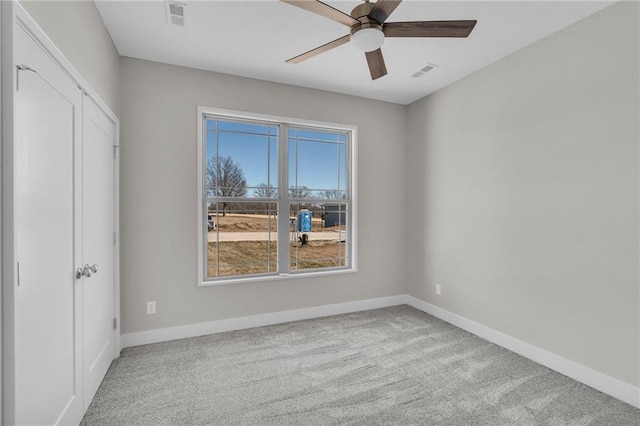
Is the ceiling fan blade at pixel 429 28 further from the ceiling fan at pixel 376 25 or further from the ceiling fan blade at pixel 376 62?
the ceiling fan blade at pixel 376 62

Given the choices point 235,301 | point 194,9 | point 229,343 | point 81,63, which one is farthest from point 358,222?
point 81,63

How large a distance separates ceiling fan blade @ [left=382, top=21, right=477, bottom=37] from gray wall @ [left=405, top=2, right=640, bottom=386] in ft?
4.17

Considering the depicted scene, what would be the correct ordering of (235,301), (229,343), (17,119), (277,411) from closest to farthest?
1. (17,119)
2. (277,411)
3. (229,343)
4. (235,301)

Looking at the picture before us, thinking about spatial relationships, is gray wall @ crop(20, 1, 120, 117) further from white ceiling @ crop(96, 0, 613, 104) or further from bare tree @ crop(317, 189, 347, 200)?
bare tree @ crop(317, 189, 347, 200)

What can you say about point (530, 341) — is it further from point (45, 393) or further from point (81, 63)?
point (81, 63)

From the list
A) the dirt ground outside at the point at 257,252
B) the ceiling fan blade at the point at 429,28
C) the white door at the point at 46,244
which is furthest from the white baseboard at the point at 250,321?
the ceiling fan blade at the point at 429,28

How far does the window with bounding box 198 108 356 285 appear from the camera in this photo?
3525mm

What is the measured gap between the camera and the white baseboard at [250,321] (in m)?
3.12

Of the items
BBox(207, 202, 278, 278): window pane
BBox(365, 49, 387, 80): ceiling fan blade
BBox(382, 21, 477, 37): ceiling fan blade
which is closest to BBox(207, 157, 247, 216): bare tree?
BBox(207, 202, 278, 278): window pane

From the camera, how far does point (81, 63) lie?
200 centimetres

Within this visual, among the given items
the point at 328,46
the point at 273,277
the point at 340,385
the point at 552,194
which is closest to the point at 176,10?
the point at 328,46

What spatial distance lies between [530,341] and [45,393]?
3506 millimetres

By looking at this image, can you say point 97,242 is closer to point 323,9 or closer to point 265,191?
point 265,191

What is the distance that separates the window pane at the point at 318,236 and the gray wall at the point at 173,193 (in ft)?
0.83
